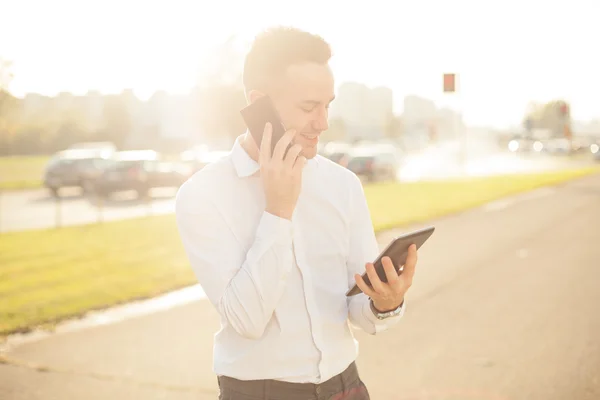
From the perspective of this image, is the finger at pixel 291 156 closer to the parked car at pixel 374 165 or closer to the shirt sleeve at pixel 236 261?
the shirt sleeve at pixel 236 261

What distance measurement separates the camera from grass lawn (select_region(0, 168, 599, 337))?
24.9 ft

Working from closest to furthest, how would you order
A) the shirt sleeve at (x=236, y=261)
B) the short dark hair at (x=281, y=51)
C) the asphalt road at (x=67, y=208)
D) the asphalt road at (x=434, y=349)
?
1. the shirt sleeve at (x=236, y=261)
2. the short dark hair at (x=281, y=51)
3. the asphalt road at (x=434, y=349)
4. the asphalt road at (x=67, y=208)

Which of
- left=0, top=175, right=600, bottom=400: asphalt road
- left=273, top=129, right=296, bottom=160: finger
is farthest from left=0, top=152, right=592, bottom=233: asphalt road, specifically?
left=273, top=129, right=296, bottom=160: finger

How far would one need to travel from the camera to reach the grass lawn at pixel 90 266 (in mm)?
7582

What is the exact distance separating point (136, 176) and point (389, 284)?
25.3m

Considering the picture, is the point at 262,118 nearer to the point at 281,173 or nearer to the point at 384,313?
the point at 281,173

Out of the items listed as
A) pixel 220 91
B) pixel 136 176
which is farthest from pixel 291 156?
pixel 220 91

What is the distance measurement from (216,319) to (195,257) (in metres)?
5.29

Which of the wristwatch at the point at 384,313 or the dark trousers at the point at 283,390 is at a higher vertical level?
the wristwatch at the point at 384,313

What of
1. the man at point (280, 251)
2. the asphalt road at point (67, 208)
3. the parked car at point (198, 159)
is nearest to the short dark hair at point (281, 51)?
the man at point (280, 251)

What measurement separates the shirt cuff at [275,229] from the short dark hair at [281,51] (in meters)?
0.41

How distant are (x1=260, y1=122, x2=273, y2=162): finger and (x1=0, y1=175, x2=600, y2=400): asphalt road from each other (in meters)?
3.36

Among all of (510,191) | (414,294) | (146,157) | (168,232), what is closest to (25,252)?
(168,232)

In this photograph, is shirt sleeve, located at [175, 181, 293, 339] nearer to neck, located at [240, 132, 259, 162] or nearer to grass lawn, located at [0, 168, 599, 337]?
neck, located at [240, 132, 259, 162]
